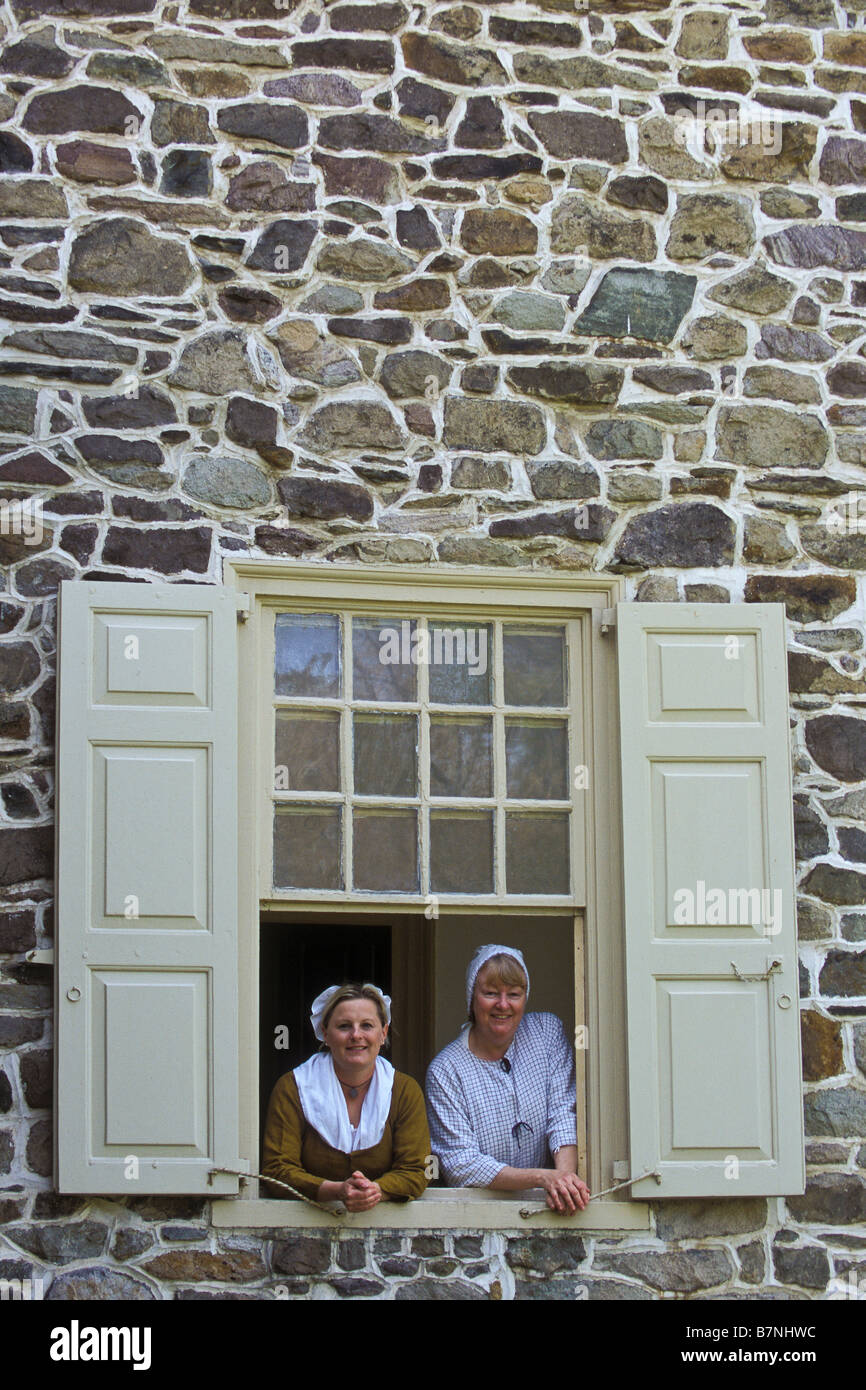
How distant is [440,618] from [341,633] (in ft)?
1.07

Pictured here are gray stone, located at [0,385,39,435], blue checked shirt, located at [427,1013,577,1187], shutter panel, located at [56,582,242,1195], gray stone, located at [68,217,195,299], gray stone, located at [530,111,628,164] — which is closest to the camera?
shutter panel, located at [56,582,242,1195]

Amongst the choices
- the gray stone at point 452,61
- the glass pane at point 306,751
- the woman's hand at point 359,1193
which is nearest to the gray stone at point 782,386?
the gray stone at point 452,61

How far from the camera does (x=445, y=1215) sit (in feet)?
17.2

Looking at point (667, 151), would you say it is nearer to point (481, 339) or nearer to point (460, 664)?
point (481, 339)

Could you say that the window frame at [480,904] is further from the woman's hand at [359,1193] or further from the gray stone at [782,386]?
the gray stone at [782,386]

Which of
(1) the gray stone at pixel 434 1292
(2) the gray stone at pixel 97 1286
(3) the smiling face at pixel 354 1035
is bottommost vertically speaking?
(1) the gray stone at pixel 434 1292

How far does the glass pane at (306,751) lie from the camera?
5.50m

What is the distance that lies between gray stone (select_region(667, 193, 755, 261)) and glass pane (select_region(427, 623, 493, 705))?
→ 1.49 m

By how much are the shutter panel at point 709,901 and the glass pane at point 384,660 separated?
0.68 m

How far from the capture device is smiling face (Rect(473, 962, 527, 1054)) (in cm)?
555

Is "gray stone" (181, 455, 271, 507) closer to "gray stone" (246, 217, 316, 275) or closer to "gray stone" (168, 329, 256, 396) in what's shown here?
"gray stone" (168, 329, 256, 396)

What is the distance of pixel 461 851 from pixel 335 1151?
0.99m

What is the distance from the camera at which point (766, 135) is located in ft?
20.0

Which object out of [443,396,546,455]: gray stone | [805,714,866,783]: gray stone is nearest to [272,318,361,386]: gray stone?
[443,396,546,455]: gray stone
